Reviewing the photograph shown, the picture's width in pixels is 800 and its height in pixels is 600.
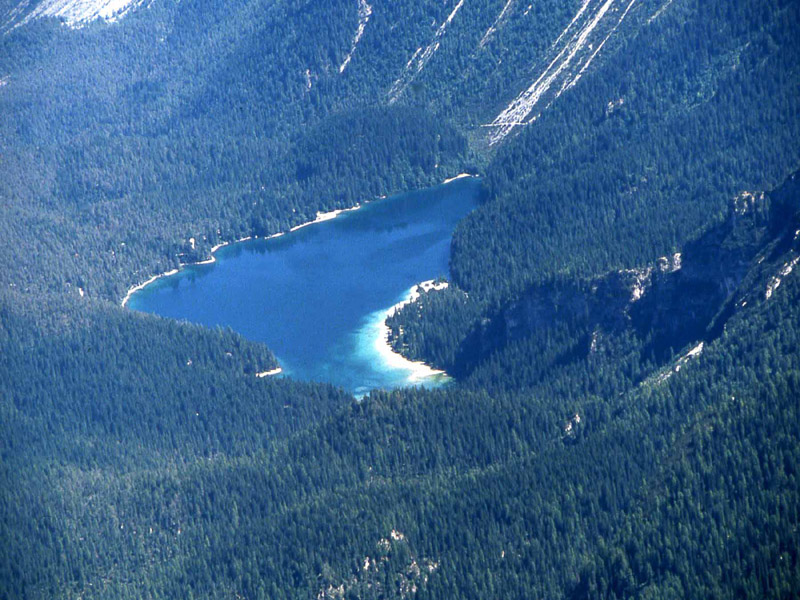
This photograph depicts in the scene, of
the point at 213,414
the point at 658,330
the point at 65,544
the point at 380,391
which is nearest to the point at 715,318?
the point at 658,330

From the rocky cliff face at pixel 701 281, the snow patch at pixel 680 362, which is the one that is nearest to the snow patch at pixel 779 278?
the rocky cliff face at pixel 701 281

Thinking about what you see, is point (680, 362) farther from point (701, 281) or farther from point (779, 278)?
point (701, 281)

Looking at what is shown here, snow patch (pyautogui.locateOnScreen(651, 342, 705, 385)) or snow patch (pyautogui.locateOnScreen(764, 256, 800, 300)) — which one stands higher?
snow patch (pyautogui.locateOnScreen(764, 256, 800, 300))

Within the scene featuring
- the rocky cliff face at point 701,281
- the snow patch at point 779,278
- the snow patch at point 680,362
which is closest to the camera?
the snow patch at point 779,278

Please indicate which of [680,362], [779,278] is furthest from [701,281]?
[779,278]

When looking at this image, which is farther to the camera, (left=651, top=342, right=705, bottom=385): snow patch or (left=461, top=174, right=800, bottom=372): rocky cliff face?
(left=461, top=174, right=800, bottom=372): rocky cliff face

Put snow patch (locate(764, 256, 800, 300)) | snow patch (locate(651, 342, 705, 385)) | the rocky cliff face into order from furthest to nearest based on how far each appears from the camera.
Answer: the rocky cliff face < snow patch (locate(651, 342, 705, 385)) < snow patch (locate(764, 256, 800, 300))

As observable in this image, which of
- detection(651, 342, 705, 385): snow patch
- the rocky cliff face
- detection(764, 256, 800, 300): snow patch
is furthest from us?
the rocky cliff face

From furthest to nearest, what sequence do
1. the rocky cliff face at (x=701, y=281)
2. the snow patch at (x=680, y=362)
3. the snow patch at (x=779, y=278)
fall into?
the rocky cliff face at (x=701, y=281)
the snow patch at (x=680, y=362)
the snow patch at (x=779, y=278)

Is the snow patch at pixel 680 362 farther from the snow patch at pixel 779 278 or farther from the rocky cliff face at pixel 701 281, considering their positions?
the snow patch at pixel 779 278

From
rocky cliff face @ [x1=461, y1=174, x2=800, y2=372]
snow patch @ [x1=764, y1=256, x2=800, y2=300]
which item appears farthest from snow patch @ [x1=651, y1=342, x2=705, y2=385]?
snow patch @ [x1=764, y1=256, x2=800, y2=300]

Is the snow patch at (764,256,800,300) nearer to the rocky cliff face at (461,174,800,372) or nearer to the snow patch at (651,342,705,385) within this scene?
the rocky cliff face at (461,174,800,372)
